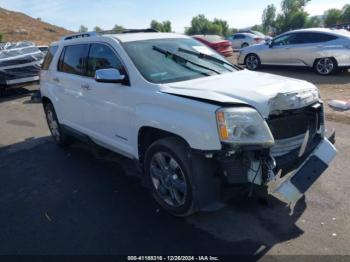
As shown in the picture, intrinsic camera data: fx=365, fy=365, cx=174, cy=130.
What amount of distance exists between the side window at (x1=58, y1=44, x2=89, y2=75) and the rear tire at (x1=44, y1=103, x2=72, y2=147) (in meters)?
0.97

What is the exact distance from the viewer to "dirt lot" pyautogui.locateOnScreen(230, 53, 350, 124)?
7.60 metres

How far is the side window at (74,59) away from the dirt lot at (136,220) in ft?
4.76

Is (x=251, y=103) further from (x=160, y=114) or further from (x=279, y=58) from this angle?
(x=279, y=58)

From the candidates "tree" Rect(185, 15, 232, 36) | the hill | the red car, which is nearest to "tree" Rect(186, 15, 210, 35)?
"tree" Rect(185, 15, 232, 36)

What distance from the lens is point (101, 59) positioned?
4793 millimetres

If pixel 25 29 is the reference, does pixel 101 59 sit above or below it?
above

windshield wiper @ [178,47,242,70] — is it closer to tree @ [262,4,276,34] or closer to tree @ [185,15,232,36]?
tree @ [185,15,232,36]

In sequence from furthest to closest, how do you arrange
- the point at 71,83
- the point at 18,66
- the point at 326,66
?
the point at 18,66 → the point at 326,66 → the point at 71,83

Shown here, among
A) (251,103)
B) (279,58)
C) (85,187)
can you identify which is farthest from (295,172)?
(279,58)

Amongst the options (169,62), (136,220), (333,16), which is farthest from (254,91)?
(333,16)

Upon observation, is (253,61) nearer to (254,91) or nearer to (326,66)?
(326,66)

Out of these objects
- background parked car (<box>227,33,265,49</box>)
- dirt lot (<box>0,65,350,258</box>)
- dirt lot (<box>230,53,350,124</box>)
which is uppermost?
dirt lot (<box>0,65,350,258</box>)

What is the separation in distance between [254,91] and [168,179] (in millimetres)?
1278

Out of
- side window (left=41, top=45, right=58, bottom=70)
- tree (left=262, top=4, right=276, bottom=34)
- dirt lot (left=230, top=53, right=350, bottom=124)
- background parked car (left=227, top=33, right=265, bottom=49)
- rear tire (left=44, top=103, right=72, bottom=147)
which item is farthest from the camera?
tree (left=262, top=4, right=276, bottom=34)
